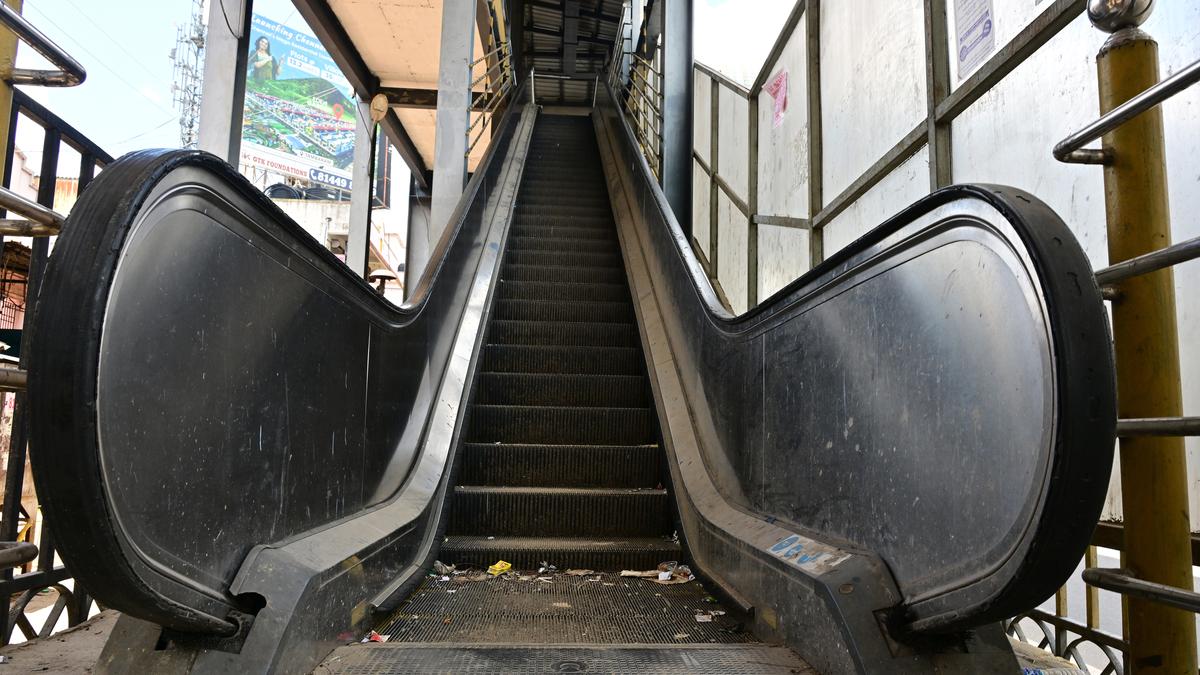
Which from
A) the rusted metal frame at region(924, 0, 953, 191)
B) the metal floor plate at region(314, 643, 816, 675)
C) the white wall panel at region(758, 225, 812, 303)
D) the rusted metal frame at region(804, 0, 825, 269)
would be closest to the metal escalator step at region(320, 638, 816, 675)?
the metal floor plate at region(314, 643, 816, 675)

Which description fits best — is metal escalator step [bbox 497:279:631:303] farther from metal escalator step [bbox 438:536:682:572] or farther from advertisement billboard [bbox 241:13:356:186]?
advertisement billboard [bbox 241:13:356:186]

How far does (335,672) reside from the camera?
5.53ft

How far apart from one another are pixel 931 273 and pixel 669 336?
8.00 feet

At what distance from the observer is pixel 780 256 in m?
5.15

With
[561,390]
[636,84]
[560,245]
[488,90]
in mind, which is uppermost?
[636,84]

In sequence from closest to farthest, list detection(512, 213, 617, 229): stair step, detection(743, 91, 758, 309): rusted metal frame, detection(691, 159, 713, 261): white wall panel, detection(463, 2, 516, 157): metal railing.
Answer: detection(743, 91, 758, 309): rusted metal frame → detection(512, 213, 617, 229): stair step → detection(463, 2, 516, 157): metal railing → detection(691, 159, 713, 261): white wall panel

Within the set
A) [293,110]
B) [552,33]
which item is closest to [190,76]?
[293,110]

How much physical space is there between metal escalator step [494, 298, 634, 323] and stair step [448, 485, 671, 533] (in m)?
1.91

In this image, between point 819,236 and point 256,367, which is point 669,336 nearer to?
point 819,236

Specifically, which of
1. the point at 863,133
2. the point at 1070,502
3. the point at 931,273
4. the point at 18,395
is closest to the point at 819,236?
the point at 863,133

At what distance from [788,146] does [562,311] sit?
1.94 metres

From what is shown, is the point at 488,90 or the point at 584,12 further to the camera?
the point at 584,12

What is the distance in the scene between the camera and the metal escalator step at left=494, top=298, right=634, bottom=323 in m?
4.94

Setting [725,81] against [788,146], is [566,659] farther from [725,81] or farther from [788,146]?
[725,81]
